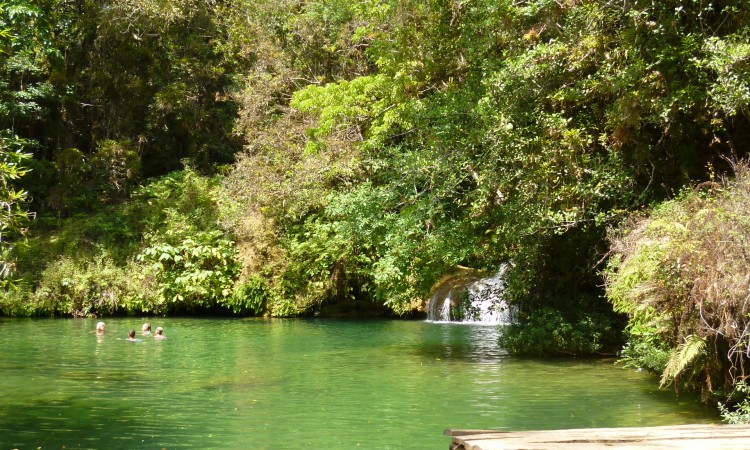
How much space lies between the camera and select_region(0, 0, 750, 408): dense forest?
39.1 feet

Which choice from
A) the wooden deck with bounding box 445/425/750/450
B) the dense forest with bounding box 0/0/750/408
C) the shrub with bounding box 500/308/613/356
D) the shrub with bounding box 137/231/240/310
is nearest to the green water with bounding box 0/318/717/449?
the shrub with bounding box 500/308/613/356

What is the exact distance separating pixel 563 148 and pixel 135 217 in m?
18.9

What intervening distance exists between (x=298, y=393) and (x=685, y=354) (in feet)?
17.8

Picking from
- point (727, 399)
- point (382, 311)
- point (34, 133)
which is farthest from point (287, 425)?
point (34, 133)

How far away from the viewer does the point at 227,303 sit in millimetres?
26562

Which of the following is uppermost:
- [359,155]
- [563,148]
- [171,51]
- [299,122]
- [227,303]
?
[171,51]

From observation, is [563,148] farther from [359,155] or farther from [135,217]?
[135,217]

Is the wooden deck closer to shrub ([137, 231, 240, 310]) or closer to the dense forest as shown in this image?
the dense forest

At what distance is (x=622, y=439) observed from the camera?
5117 millimetres

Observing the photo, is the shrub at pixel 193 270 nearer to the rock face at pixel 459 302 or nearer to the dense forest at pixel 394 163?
the dense forest at pixel 394 163

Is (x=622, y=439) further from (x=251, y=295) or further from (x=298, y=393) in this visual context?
(x=251, y=295)

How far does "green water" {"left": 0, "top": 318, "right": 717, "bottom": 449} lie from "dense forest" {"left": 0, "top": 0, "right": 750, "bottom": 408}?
113 centimetres

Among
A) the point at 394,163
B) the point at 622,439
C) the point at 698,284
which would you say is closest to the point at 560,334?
the point at 394,163

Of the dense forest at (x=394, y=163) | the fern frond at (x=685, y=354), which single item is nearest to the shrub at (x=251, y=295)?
the dense forest at (x=394, y=163)
